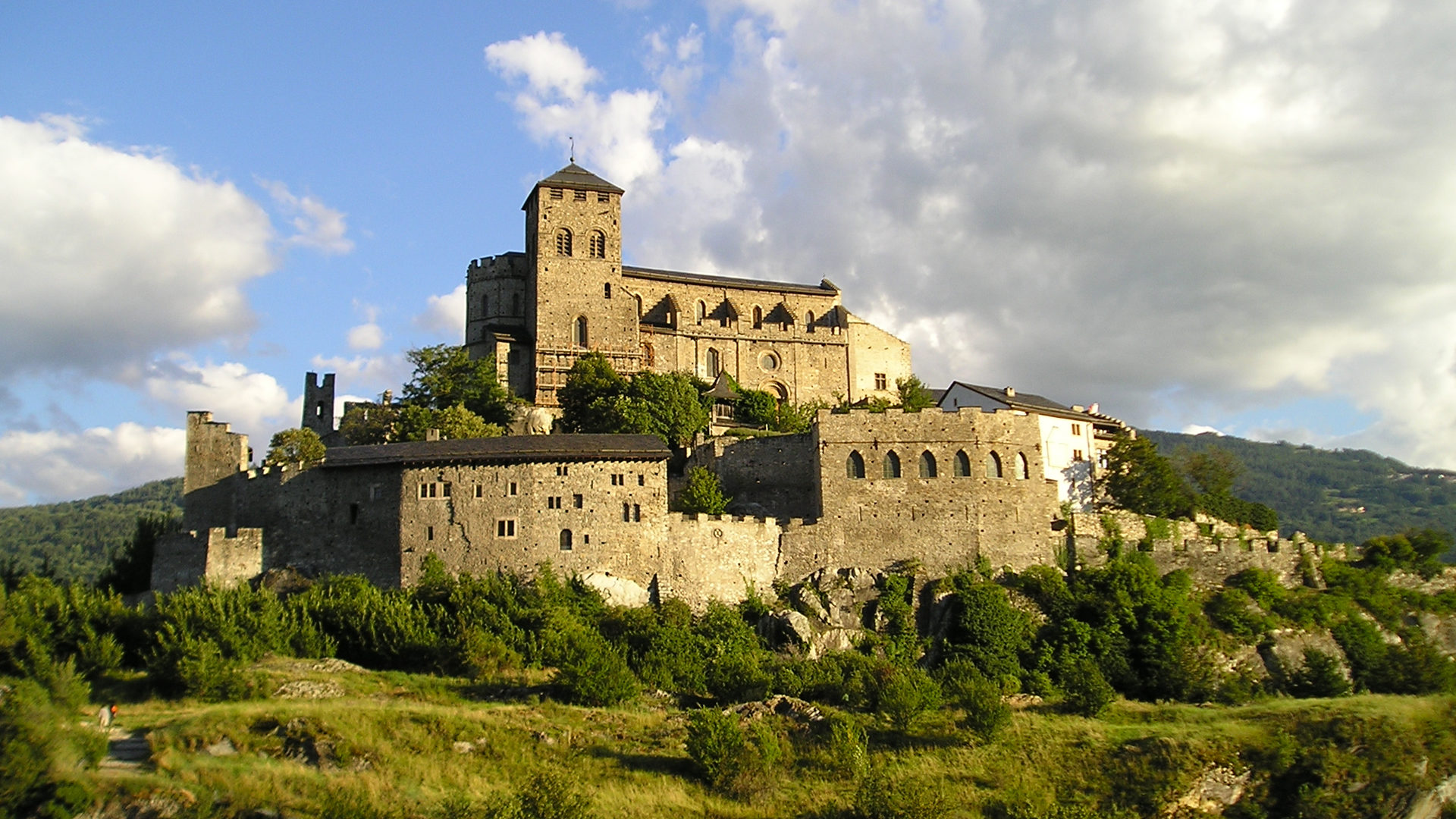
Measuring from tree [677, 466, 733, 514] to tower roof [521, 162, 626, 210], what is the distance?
32.0 metres

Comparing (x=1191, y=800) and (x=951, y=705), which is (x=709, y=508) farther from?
(x=1191, y=800)

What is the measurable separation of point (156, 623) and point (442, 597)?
10.6 m

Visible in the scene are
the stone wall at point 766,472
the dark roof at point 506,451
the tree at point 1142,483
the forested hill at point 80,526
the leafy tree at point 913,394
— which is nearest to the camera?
the dark roof at point 506,451

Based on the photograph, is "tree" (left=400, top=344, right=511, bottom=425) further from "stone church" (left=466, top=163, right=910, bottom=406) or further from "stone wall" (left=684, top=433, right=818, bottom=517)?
"stone wall" (left=684, top=433, right=818, bottom=517)

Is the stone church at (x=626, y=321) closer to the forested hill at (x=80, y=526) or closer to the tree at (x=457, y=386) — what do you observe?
the tree at (x=457, y=386)

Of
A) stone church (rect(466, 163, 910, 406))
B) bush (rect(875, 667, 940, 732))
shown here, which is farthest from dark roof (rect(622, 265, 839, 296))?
bush (rect(875, 667, 940, 732))

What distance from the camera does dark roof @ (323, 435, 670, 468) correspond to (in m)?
49.3

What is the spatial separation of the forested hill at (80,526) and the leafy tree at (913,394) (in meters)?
86.5

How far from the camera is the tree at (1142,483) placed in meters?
62.5

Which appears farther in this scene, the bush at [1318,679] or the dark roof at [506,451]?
the bush at [1318,679]

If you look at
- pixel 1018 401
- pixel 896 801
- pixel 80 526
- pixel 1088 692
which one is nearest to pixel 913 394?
pixel 1018 401

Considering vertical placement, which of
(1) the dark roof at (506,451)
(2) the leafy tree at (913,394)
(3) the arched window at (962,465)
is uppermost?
(2) the leafy tree at (913,394)

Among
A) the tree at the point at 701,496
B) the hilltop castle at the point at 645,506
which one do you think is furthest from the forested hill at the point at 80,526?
the tree at the point at 701,496

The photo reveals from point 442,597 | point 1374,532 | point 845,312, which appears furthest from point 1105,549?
point 1374,532
